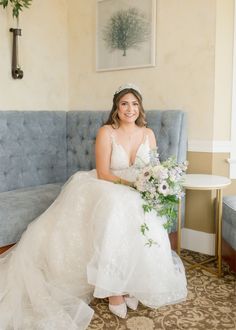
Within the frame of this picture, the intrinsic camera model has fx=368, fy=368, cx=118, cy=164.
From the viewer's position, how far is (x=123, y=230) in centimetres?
243

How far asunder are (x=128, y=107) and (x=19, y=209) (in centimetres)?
123

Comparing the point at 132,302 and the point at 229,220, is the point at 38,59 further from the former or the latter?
the point at 132,302

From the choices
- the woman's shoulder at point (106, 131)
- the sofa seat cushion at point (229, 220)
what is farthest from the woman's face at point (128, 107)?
the sofa seat cushion at point (229, 220)

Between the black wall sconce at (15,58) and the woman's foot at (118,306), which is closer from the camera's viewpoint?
the woman's foot at (118,306)

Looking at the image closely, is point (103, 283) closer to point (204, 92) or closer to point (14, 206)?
point (14, 206)

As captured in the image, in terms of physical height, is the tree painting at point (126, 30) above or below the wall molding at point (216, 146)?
above

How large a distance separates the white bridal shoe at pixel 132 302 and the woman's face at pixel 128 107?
140cm

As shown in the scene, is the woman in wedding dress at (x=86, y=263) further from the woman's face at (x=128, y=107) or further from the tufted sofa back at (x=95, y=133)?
the tufted sofa back at (x=95, y=133)

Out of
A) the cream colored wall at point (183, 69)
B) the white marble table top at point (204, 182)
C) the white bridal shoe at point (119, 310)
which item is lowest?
the white bridal shoe at point (119, 310)

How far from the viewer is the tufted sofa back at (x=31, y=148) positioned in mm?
3613

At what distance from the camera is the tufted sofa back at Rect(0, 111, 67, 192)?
3613mm

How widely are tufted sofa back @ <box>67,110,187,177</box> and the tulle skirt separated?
0.93 metres

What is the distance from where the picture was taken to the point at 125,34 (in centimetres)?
382

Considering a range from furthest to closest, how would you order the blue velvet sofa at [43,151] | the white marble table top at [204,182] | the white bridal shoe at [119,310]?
the blue velvet sofa at [43,151] < the white marble table top at [204,182] < the white bridal shoe at [119,310]
